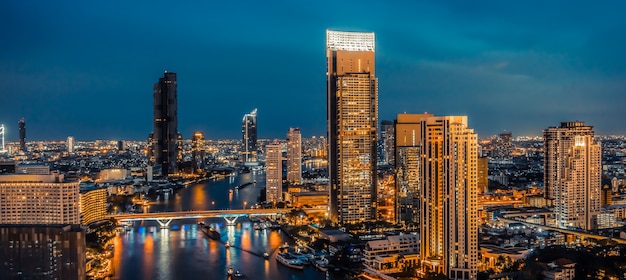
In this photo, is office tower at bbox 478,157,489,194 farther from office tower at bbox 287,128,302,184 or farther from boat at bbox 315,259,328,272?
boat at bbox 315,259,328,272

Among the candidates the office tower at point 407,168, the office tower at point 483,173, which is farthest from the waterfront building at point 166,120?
the office tower at point 407,168

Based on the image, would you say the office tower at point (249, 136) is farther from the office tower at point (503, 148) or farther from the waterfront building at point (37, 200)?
the waterfront building at point (37, 200)

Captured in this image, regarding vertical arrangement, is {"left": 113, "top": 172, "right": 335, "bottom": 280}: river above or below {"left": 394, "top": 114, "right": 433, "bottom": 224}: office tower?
below

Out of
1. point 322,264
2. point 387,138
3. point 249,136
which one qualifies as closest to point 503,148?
point 387,138

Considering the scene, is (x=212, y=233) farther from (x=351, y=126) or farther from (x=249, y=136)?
(x=249, y=136)

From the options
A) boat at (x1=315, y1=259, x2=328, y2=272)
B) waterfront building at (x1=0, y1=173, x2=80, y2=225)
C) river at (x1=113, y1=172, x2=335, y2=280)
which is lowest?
boat at (x1=315, y1=259, x2=328, y2=272)

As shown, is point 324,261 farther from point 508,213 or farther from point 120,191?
point 120,191

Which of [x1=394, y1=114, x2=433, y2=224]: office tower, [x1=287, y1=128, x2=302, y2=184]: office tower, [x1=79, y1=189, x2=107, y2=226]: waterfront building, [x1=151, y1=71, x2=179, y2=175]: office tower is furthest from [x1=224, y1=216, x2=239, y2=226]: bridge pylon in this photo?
[x1=151, y1=71, x2=179, y2=175]: office tower
